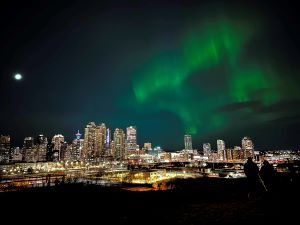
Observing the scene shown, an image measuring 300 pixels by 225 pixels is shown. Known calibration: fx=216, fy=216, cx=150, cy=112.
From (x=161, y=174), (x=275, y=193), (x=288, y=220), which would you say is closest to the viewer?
(x=288, y=220)

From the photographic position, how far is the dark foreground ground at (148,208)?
27.8 feet

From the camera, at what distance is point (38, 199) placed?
12.2 metres

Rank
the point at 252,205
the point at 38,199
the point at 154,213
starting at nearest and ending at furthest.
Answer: the point at 154,213 → the point at 252,205 → the point at 38,199

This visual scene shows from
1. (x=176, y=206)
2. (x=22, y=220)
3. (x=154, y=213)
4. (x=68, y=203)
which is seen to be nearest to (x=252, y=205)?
(x=176, y=206)

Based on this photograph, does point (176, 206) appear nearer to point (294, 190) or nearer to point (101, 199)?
point (101, 199)

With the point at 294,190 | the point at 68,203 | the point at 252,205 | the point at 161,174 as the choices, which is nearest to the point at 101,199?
the point at 68,203

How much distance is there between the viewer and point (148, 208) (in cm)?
1046

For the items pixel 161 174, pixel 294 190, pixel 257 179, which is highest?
pixel 257 179

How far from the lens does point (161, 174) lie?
66.2m

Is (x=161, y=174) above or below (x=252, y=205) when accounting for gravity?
below

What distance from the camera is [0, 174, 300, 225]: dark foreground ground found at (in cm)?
848

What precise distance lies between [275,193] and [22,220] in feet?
44.8

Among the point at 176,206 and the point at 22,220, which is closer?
the point at 22,220

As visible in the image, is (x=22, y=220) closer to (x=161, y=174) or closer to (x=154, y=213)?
(x=154, y=213)
